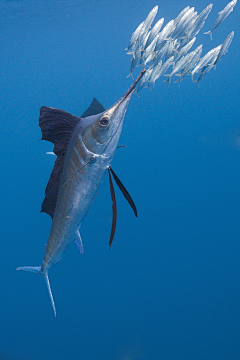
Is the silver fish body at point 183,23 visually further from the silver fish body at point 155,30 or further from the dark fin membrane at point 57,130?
the dark fin membrane at point 57,130

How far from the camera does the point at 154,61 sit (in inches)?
127

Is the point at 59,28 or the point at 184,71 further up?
the point at 59,28

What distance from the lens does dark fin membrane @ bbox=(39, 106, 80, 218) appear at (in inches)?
54.6

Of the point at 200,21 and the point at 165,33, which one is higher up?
the point at 165,33

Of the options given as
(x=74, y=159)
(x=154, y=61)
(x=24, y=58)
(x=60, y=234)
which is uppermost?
(x=24, y=58)

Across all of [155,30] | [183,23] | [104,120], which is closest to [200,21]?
A: [183,23]

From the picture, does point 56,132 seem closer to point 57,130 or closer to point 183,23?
point 57,130

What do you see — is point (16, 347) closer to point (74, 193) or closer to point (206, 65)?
point (74, 193)

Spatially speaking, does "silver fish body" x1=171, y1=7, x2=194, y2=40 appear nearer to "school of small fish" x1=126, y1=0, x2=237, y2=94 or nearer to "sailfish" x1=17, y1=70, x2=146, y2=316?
"school of small fish" x1=126, y1=0, x2=237, y2=94

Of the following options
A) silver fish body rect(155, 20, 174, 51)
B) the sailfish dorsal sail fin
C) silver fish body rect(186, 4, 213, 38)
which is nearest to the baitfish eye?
the sailfish dorsal sail fin

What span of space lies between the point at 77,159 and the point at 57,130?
0.23 metres

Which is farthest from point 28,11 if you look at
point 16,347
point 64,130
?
point 16,347

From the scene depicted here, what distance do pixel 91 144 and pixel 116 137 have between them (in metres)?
0.15

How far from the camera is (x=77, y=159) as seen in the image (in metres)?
1.42
